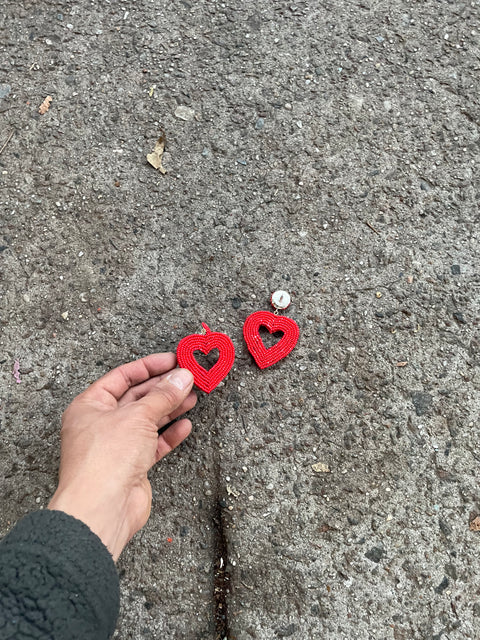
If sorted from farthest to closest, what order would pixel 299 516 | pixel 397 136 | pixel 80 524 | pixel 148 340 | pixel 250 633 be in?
pixel 397 136 → pixel 148 340 → pixel 299 516 → pixel 250 633 → pixel 80 524

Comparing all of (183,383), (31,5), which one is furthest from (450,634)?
(31,5)

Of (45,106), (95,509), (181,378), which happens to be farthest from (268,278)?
(45,106)

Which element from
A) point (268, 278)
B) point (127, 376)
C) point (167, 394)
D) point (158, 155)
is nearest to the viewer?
point (167, 394)

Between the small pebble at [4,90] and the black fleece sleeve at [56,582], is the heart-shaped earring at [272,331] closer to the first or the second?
the black fleece sleeve at [56,582]

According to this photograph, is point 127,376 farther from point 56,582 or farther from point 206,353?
point 56,582

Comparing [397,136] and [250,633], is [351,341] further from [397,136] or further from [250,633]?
[250,633]

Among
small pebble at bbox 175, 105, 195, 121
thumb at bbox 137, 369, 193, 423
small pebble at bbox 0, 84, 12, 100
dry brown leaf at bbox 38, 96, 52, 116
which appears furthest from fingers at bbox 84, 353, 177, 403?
small pebble at bbox 0, 84, 12, 100
